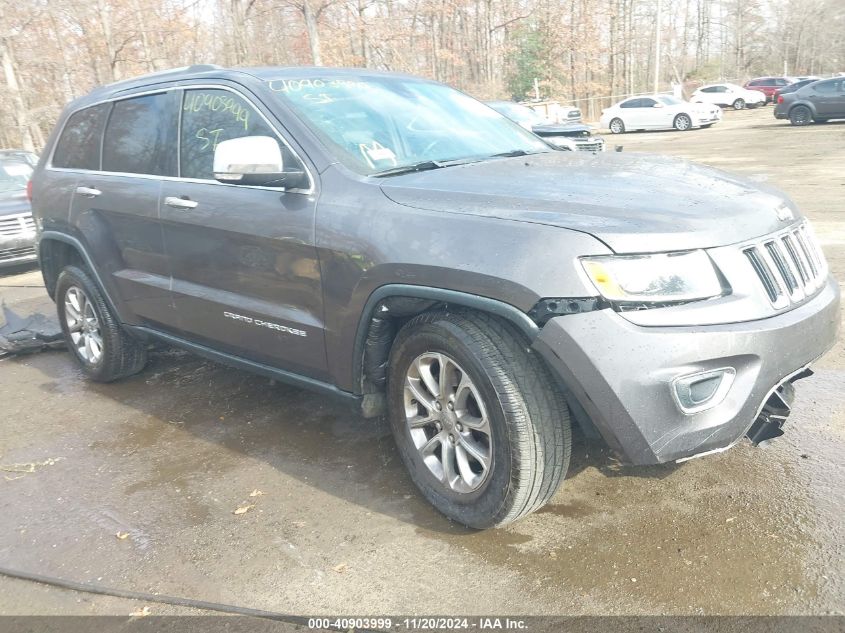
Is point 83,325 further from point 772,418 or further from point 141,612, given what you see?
point 772,418

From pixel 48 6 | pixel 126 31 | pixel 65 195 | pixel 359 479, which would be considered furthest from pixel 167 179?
pixel 126 31

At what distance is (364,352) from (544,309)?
0.96 m

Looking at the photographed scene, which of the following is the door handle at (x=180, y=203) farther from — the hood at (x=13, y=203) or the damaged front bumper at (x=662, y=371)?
the hood at (x=13, y=203)

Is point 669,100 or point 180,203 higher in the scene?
point 669,100

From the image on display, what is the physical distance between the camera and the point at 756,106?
3934 cm

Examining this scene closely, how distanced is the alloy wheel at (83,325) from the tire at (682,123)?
2757 centimetres

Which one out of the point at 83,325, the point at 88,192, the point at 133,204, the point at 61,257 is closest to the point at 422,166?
the point at 133,204

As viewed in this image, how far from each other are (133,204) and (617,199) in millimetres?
2834

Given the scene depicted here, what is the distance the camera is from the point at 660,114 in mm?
28953

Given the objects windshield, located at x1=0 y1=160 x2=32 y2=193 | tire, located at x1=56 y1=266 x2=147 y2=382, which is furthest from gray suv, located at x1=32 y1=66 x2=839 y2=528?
windshield, located at x1=0 y1=160 x2=32 y2=193

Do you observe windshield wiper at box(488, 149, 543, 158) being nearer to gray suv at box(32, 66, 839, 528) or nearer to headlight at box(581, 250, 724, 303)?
gray suv at box(32, 66, 839, 528)

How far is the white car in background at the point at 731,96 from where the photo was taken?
127 ft

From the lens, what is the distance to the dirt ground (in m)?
2.50

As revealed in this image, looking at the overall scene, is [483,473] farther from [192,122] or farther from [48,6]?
[48,6]
